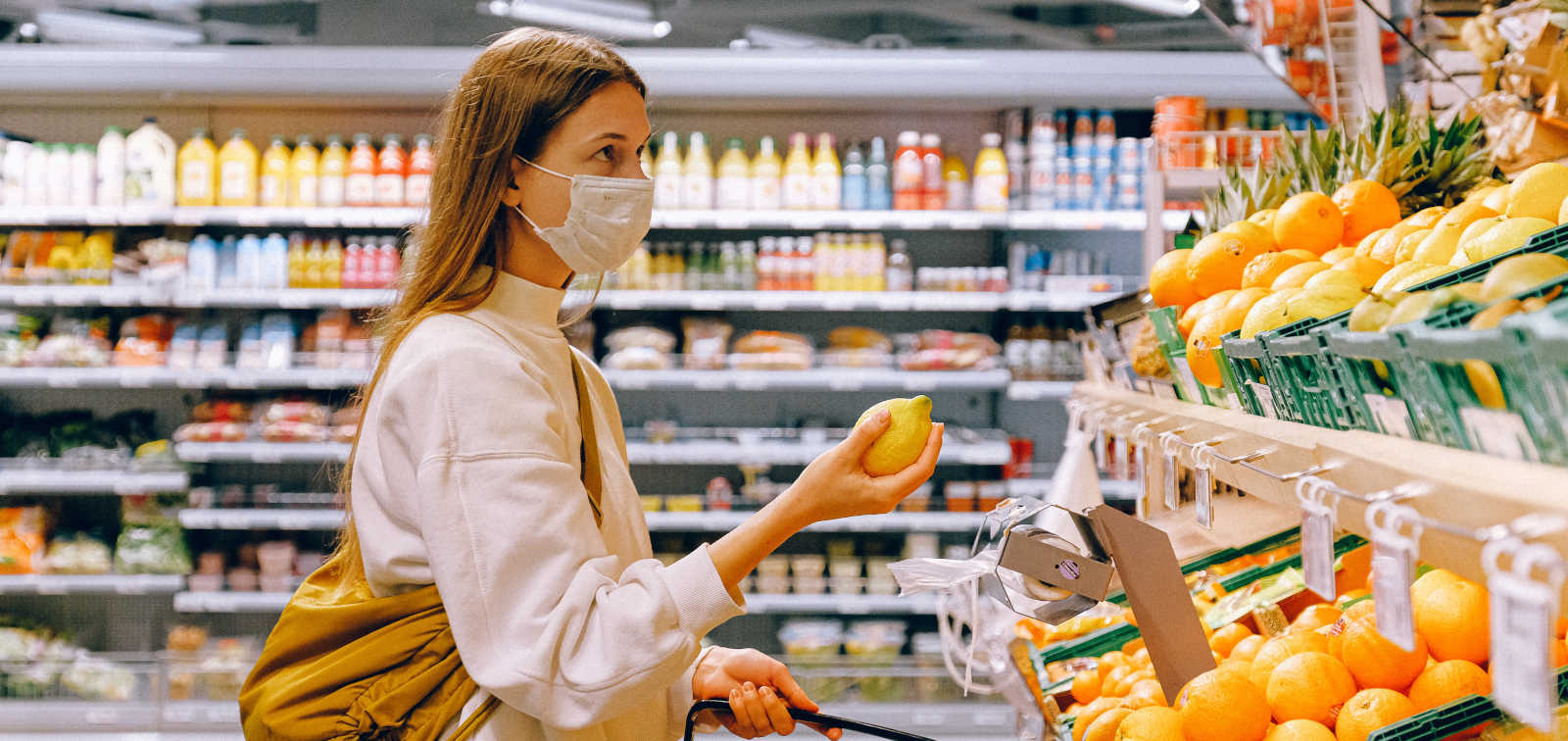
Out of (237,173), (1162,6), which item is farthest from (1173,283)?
(237,173)

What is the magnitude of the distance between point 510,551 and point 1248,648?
35.3 inches

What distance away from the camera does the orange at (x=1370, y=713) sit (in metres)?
0.98

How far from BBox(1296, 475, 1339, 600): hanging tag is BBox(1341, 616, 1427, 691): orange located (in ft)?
1.33

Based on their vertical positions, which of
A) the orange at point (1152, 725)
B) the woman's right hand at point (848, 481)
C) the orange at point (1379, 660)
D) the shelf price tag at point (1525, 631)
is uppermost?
the shelf price tag at point (1525, 631)

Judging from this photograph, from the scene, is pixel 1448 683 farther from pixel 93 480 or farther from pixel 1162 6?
pixel 93 480

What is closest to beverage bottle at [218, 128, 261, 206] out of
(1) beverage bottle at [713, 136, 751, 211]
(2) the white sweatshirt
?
(1) beverage bottle at [713, 136, 751, 211]

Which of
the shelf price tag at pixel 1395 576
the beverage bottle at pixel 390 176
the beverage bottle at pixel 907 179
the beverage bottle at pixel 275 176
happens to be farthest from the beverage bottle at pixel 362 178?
the shelf price tag at pixel 1395 576

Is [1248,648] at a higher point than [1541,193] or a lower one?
lower

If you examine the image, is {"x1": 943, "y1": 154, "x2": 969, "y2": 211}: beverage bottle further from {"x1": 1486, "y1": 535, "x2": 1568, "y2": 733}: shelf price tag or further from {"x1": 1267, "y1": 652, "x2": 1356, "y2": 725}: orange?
{"x1": 1486, "y1": 535, "x2": 1568, "y2": 733}: shelf price tag

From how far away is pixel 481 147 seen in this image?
115 centimetres

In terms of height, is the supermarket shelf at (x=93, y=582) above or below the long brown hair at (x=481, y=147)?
below

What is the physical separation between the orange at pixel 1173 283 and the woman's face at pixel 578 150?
2.44ft

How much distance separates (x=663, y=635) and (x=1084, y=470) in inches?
47.7

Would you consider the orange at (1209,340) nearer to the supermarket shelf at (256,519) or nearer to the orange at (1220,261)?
the orange at (1220,261)
